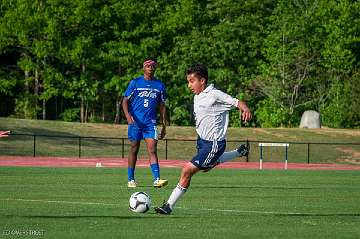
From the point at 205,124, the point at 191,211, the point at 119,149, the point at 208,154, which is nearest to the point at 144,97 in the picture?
the point at 191,211

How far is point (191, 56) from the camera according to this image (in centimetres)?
7025

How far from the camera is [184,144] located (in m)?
59.0

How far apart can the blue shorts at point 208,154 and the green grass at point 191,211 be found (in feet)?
2.39

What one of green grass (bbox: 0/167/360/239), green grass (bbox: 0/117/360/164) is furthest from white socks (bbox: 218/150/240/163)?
green grass (bbox: 0/117/360/164)

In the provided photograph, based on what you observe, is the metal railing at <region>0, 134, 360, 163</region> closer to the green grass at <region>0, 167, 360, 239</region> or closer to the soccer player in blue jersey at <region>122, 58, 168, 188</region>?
the green grass at <region>0, 167, 360, 239</region>

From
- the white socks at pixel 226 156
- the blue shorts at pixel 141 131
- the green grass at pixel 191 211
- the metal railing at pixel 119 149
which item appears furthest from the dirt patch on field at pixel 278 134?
the white socks at pixel 226 156

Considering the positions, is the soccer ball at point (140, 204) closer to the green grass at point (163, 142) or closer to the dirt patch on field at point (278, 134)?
the green grass at point (163, 142)

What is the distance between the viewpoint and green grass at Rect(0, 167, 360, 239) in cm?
1368

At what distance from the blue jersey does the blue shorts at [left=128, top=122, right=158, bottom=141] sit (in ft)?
0.30

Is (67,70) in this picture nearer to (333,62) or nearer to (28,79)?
(28,79)

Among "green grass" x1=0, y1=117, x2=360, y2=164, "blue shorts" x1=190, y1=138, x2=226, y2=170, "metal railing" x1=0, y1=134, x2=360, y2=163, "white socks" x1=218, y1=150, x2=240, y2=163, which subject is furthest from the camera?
"green grass" x1=0, y1=117, x2=360, y2=164

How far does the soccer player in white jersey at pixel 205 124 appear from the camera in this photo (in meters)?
16.1

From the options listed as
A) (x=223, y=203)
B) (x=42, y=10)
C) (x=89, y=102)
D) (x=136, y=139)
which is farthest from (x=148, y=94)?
(x=89, y=102)

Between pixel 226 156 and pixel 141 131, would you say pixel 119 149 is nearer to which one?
pixel 141 131
